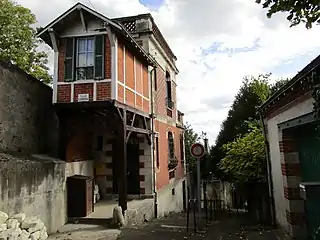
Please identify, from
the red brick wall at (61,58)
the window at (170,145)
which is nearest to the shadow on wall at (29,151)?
the red brick wall at (61,58)

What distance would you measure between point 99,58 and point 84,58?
1.82 ft

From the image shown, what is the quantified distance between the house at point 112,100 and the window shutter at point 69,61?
0.10ft

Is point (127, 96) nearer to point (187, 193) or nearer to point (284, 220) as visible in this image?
point (284, 220)

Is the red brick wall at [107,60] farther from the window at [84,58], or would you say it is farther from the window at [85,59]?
the window at [85,59]

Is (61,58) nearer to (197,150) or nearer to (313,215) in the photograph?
(197,150)

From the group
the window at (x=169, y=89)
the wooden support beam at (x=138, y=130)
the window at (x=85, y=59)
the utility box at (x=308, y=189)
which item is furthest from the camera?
the window at (x=169, y=89)

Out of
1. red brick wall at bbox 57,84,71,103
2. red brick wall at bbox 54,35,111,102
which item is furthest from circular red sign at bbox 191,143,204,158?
red brick wall at bbox 57,84,71,103

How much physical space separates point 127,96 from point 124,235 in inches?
183

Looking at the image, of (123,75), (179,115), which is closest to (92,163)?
(123,75)

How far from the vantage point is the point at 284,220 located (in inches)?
316

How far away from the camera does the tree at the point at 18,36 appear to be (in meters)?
15.0

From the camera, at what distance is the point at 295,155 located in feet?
24.5

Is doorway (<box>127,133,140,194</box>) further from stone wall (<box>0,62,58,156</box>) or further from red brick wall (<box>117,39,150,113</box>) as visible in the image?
stone wall (<box>0,62,58,156</box>)

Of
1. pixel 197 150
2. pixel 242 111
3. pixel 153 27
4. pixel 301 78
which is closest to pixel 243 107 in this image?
pixel 242 111
